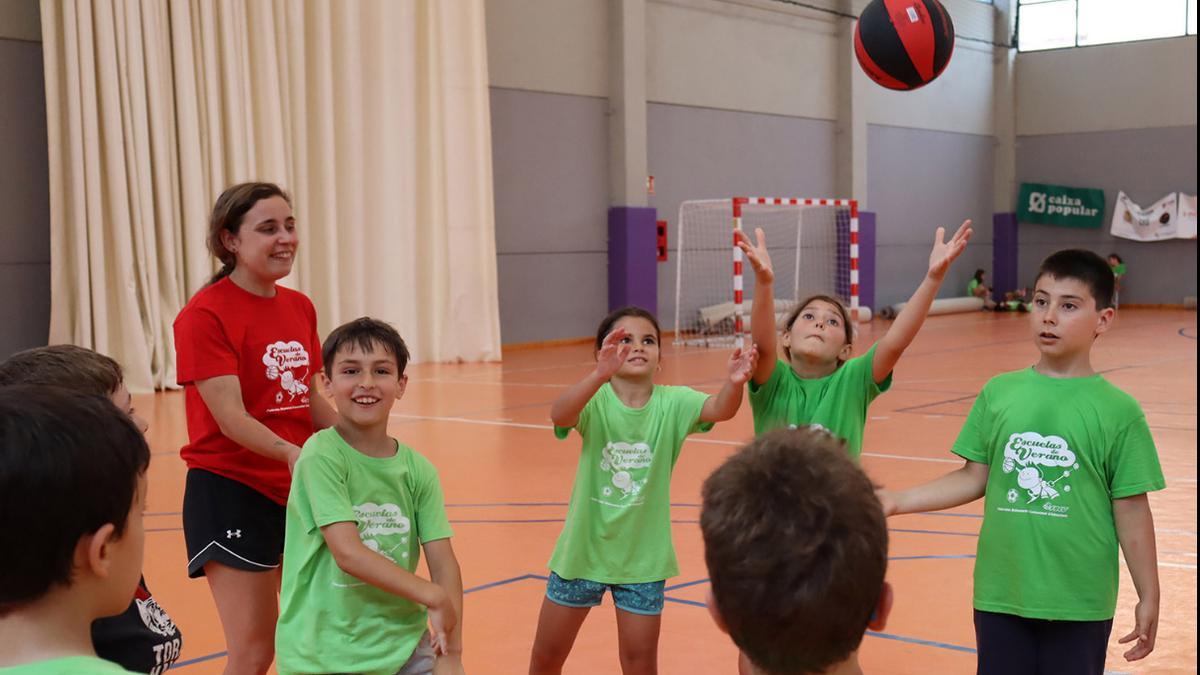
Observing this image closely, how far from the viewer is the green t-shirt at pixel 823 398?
3.45 m

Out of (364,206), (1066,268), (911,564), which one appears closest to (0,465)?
(1066,268)

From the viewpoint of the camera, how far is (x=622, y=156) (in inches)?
639

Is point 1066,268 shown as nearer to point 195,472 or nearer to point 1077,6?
point 195,472

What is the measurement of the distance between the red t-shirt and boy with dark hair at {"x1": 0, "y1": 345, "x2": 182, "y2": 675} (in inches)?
22.9

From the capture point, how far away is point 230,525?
313 centimetres

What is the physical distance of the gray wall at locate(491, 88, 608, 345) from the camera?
15.3 m

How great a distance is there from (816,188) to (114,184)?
11373 millimetres

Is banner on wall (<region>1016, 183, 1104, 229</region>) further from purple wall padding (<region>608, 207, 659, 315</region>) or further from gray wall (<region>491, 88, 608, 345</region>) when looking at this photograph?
gray wall (<region>491, 88, 608, 345</region>)

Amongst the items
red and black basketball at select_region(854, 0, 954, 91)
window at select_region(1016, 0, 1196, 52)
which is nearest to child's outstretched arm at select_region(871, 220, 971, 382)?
red and black basketball at select_region(854, 0, 954, 91)

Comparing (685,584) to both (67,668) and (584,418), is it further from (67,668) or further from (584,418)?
(67,668)

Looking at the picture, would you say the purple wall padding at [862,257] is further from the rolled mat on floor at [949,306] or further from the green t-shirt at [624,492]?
the green t-shirt at [624,492]

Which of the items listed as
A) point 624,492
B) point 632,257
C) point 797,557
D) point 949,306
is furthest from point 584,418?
point 949,306

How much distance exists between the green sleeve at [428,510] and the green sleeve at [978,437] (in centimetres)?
117

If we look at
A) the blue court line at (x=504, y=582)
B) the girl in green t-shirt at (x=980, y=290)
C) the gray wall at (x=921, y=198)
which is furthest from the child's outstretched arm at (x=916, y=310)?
the girl in green t-shirt at (x=980, y=290)
